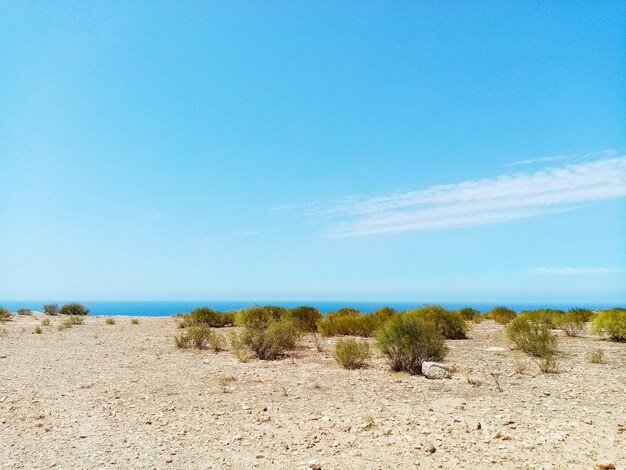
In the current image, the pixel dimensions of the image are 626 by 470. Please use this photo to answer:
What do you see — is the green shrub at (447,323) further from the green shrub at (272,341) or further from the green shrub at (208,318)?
the green shrub at (208,318)

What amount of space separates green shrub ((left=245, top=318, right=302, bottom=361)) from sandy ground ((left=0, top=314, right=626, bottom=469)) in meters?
1.17

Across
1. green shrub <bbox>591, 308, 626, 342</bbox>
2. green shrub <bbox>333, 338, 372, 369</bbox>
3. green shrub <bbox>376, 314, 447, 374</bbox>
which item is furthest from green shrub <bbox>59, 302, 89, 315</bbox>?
green shrub <bbox>591, 308, 626, 342</bbox>

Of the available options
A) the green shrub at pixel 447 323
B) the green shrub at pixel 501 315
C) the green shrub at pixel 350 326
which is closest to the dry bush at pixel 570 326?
the green shrub at pixel 447 323

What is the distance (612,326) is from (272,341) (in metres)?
13.7

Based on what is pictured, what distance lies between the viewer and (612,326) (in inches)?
699

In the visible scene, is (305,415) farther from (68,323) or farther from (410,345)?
(68,323)

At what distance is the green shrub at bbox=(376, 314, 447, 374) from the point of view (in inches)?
480

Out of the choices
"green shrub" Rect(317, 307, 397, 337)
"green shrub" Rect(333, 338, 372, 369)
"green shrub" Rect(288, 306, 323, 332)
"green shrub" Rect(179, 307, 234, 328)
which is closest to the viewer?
"green shrub" Rect(333, 338, 372, 369)

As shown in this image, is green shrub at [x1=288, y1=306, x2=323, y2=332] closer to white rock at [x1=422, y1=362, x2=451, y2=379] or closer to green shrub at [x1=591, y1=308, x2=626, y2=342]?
white rock at [x1=422, y1=362, x2=451, y2=379]

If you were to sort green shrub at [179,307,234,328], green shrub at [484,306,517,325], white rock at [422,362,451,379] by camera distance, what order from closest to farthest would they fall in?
white rock at [422,362,451,379], green shrub at [179,307,234,328], green shrub at [484,306,517,325]

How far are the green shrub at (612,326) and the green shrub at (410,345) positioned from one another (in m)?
9.51

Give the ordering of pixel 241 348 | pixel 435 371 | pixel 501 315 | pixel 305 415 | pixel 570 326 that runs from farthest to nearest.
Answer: pixel 501 315 → pixel 570 326 → pixel 241 348 → pixel 435 371 → pixel 305 415

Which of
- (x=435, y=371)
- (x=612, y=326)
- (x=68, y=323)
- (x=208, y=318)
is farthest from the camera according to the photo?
(x=208, y=318)

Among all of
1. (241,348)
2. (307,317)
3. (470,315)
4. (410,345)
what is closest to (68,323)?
(307,317)
